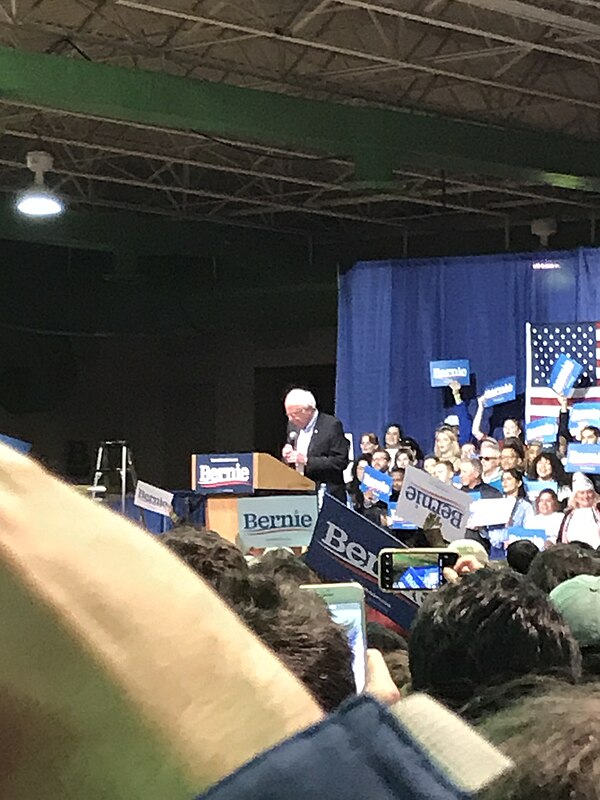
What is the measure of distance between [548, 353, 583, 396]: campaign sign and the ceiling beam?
1.25 metres

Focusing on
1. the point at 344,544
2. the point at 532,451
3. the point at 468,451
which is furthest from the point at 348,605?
the point at 468,451

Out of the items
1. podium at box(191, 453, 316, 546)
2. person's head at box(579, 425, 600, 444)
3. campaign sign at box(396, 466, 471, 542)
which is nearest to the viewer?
campaign sign at box(396, 466, 471, 542)

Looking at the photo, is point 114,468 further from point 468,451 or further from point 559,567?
point 559,567

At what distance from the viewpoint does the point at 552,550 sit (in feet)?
7.57

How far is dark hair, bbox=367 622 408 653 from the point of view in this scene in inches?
75.1

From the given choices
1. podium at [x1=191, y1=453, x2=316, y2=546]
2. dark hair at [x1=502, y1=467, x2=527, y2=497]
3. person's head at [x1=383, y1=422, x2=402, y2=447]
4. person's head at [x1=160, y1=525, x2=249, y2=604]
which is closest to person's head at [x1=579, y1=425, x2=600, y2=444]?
dark hair at [x1=502, y1=467, x2=527, y2=497]

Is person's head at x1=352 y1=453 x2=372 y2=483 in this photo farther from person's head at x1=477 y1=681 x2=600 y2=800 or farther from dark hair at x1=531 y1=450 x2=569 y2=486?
person's head at x1=477 y1=681 x2=600 y2=800

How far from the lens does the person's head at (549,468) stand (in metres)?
8.47

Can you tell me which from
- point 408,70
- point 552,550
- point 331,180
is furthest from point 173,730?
point 331,180

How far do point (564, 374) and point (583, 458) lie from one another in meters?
0.66

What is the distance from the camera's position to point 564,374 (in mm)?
8773

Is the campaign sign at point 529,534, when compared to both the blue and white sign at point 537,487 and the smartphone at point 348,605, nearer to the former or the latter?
the blue and white sign at point 537,487

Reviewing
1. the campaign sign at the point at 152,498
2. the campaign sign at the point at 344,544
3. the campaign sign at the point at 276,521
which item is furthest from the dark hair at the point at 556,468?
the campaign sign at the point at 344,544

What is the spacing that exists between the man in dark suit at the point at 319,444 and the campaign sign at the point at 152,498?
1.60m
